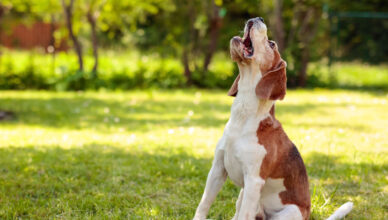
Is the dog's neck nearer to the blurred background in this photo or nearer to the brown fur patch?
the brown fur patch

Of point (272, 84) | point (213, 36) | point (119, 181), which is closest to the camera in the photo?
point (272, 84)

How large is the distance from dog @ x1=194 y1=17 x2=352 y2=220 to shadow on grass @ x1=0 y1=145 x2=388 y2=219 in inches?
32.1

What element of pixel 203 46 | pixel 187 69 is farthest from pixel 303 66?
pixel 203 46

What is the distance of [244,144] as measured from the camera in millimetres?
2266

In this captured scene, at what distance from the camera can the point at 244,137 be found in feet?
7.48

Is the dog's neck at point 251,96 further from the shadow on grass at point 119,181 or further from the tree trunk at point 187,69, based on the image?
the tree trunk at point 187,69

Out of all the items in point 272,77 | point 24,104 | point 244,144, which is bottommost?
point 24,104

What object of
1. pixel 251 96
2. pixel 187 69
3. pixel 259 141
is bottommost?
pixel 187 69

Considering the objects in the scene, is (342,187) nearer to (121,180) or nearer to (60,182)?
(121,180)

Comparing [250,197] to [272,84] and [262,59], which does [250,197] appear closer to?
[272,84]

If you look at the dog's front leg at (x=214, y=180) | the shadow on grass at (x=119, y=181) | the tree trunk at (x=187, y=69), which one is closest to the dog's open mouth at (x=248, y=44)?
the dog's front leg at (x=214, y=180)

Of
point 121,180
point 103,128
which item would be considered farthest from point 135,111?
point 121,180

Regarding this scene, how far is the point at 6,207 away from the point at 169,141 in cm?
238

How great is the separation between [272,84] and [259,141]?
32 cm
